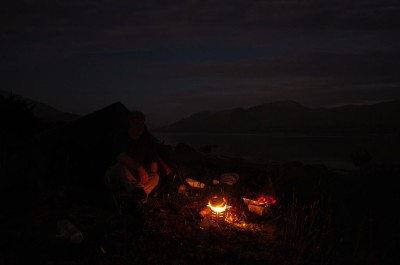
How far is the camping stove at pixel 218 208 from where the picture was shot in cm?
583

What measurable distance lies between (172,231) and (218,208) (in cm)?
100

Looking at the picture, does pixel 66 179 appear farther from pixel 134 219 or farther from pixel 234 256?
pixel 234 256

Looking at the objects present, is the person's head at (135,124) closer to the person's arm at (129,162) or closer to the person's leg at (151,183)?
the person's arm at (129,162)

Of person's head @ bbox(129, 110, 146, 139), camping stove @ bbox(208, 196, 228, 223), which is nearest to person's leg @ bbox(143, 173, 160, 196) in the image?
person's head @ bbox(129, 110, 146, 139)

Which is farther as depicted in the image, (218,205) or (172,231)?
(218,205)

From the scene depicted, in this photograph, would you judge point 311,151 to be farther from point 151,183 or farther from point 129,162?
point 129,162

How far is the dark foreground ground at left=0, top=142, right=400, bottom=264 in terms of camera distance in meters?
4.66

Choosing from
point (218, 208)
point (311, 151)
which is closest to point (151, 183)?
point (218, 208)

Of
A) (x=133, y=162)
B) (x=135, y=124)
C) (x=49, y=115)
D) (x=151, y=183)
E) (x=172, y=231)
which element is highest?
(x=135, y=124)

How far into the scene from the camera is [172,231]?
17.3ft

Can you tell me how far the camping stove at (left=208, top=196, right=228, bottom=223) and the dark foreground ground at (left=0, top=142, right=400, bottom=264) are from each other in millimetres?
130

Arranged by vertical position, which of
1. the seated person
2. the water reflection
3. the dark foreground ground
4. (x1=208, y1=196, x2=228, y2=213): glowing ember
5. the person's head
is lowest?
the water reflection

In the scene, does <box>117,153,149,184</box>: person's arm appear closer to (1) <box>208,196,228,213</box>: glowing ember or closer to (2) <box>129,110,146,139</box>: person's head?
(2) <box>129,110,146,139</box>: person's head

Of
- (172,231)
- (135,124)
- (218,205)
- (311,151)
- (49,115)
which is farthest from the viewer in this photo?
(49,115)
